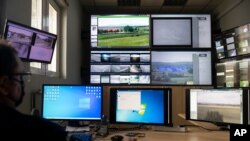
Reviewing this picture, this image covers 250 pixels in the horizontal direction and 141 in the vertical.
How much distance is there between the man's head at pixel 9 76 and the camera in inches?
39.0

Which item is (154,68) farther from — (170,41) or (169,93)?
(169,93)

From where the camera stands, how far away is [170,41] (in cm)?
514

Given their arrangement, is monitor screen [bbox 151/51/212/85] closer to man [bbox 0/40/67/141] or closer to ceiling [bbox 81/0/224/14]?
ceiling [bbox 81/0/224/14]

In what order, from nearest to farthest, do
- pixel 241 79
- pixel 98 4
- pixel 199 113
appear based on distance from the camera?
1. pixel 199 113
2. pixel 241 79
3. pixel 98 4

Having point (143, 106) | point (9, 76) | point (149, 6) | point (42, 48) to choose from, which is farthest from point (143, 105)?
point (149, 6)

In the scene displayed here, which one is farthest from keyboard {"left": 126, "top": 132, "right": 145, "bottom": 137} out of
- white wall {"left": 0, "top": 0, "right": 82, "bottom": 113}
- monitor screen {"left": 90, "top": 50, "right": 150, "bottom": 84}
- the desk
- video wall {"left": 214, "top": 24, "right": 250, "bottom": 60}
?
monitor screen {"left": 90, "top": 50, "right": 150, "bottom": 84}

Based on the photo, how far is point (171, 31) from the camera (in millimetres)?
5145

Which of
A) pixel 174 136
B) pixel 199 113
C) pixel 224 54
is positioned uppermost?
pixel 224 54

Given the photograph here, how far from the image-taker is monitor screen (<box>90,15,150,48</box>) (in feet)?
16.6

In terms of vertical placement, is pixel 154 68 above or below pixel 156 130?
above

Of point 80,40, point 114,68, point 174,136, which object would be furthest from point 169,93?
point 80,40

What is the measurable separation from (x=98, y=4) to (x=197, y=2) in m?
1.88

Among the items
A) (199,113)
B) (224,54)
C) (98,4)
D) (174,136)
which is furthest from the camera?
(98,4)

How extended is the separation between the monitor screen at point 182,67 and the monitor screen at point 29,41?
281cm
